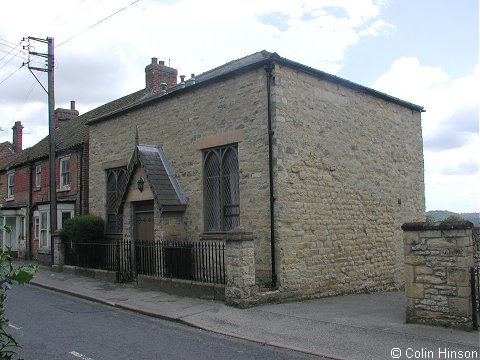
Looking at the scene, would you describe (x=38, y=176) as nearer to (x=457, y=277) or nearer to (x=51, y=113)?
(x=51, y=113)

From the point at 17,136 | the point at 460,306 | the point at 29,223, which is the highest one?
the point at 17,136

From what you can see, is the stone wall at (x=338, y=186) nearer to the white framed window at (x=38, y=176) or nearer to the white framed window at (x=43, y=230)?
the white framed window at (x=43, y=230)

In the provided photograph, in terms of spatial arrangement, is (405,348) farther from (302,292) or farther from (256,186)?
(256,186)

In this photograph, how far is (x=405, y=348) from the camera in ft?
22.6

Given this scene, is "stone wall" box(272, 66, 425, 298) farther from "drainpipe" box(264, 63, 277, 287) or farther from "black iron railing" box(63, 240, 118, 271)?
"black iron railing" box(63, 240, 118, 271)

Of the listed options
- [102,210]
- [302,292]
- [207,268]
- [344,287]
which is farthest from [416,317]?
[102,210]

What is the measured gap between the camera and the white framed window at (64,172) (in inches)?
857

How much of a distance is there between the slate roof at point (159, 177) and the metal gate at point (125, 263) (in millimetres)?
1369

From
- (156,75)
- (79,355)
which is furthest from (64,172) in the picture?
(79,355)

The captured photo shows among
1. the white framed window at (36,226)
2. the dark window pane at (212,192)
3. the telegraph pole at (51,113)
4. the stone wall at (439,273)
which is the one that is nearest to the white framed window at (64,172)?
the telegraph pole at (51,113)

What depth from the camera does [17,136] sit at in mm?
36250

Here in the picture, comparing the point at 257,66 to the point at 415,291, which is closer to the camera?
the point at 415,291

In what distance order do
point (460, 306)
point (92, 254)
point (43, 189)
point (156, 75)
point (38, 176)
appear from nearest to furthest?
point (460, 306) → point (92, 254) → point (156, 75) → point (43, 189) → point (38, 176)

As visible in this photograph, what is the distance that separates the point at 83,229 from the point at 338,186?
976cm
